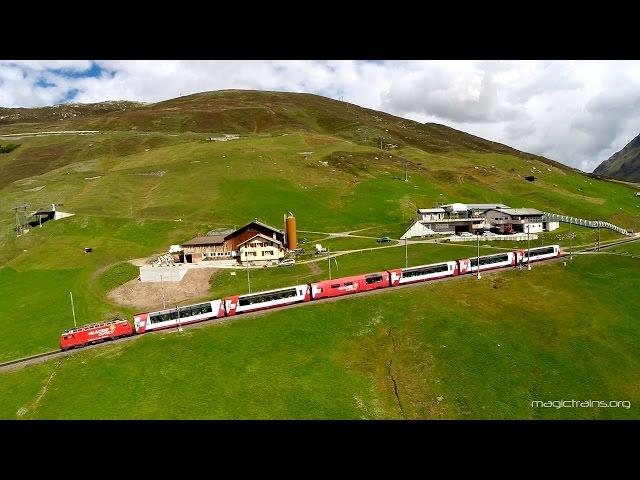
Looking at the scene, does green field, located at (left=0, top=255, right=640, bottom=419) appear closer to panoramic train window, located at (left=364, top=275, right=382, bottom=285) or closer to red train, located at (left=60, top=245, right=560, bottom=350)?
red train, located at (left=60, top=245, right=560, bottom=350)

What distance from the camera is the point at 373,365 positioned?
49719mm

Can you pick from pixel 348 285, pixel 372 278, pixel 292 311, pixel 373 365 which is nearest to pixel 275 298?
pixel 292 311

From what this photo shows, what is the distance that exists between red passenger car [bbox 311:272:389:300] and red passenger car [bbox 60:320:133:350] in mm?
26501

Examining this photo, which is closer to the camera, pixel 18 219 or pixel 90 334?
pixel 90 334

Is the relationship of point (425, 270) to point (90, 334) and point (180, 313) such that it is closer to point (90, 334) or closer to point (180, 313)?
point (180, 313)

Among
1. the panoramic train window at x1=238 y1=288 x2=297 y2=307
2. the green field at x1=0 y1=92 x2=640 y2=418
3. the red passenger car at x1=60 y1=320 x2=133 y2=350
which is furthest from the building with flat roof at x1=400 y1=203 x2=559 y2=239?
the red passenger car at x1=60 y1=320 x2=133 y2=350

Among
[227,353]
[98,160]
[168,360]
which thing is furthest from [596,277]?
[98,160]

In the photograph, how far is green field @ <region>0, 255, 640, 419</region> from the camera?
141ft

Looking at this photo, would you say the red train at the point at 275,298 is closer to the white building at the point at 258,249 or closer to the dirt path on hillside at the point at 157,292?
the dirt path on hillside at the point at 157,292

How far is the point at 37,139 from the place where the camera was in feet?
618

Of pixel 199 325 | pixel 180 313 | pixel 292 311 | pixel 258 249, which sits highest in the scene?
pixel 258 249

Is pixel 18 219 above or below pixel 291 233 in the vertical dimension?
above

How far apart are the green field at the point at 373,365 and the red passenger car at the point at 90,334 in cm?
197

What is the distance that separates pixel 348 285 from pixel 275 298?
1121cm
